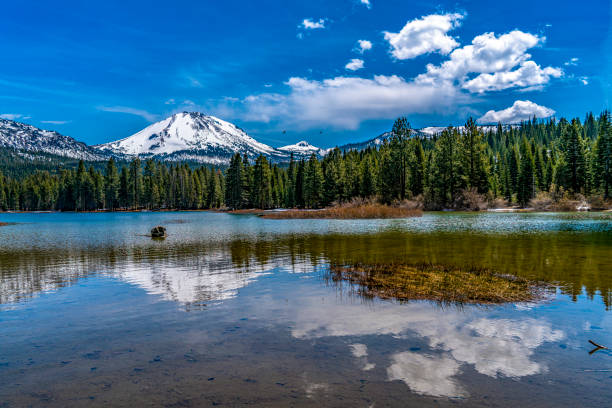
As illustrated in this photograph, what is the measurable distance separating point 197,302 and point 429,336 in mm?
6333

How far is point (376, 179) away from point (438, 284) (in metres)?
84.9

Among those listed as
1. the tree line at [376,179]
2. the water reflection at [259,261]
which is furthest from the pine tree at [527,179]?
the water reflection at [259,261]

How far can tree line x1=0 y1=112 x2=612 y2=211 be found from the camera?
251ft

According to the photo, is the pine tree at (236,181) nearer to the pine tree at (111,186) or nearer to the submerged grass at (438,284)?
the pine tree at (111,186)

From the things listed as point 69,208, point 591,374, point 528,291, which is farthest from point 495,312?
point 69,208

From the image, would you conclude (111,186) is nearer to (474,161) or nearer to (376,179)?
(376,179)

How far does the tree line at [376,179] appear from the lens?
76562 millimetres

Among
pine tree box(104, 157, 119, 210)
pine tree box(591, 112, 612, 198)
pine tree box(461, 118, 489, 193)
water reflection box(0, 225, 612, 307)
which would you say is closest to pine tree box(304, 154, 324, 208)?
pine tree box(461, 118, 489, 193)

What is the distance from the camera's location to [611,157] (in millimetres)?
69688

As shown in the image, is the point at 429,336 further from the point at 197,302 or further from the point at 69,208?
the point at 69,208

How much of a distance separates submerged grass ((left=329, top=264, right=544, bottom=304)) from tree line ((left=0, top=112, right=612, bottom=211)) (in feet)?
219

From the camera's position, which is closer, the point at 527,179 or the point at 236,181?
the point at 527,179

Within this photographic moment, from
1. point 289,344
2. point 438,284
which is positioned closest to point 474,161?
point 438,284

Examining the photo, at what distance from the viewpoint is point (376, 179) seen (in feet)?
310
